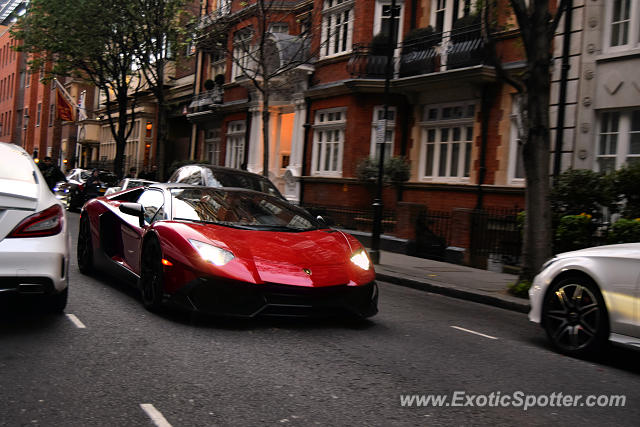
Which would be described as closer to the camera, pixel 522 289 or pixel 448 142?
pixel 522 289

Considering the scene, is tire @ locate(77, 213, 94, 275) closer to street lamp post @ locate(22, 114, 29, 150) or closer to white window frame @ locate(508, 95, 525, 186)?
white window frame @ locate(508, 95, 525, 186)

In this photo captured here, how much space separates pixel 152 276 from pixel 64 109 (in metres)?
37.7

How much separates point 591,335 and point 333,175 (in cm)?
1586

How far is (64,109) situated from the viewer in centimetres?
4028

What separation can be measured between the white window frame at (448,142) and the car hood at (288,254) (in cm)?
1116

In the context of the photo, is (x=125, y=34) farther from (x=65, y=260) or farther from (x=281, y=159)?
(x=65, y=260)

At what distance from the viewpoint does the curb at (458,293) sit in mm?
9117

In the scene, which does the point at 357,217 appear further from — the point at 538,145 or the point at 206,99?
the point at 206,99

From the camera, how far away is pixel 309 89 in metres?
22.2

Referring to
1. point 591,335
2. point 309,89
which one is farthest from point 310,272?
point 309,89

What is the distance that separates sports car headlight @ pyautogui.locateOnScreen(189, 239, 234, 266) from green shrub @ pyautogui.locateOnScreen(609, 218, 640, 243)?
715 centimetres

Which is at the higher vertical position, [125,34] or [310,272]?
[125,34]

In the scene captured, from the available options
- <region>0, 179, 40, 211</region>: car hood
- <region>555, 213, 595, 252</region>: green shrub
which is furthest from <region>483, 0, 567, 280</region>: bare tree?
<region>0, 179, 40, 211</region>: car hood

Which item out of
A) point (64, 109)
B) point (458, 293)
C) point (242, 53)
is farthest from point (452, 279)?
point (64, 109)
